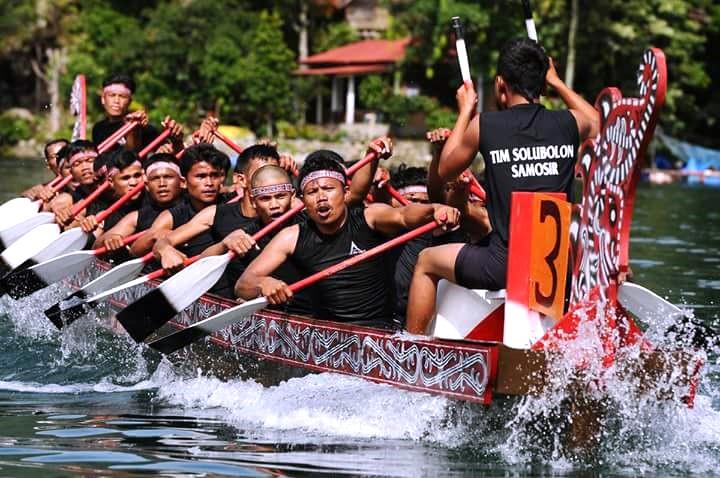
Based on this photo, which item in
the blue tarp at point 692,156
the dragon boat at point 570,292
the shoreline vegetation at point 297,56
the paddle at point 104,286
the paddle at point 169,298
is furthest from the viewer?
the shoreline vegetation at point 297,56

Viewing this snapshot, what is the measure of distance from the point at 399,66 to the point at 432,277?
34755 mm

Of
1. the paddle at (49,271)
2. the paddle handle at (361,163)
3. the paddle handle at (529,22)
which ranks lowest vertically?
the paddle at (49,271)

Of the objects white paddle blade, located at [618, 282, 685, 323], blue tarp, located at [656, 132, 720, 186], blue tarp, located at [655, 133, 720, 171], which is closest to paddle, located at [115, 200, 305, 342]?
white paddle blade, located at [618, 282, 685, 323]

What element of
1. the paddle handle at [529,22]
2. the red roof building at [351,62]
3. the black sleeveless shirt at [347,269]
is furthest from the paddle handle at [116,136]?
the red roof building at [351,62]

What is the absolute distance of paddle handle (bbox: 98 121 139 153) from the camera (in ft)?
46.0

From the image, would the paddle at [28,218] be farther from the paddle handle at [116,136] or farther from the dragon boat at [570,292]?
the dragon boat at [570,292]

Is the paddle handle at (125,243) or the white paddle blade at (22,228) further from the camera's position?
the white paddle blade at (22,228)

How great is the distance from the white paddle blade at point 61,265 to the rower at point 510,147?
14.8ft

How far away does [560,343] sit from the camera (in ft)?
22.2

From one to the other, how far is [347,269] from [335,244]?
181 mm

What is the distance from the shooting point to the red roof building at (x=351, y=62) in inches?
1815

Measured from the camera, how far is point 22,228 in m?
13.2

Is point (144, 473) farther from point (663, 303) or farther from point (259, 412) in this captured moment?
point (663, 303)

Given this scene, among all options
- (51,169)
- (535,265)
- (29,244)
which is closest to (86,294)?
(29,244)
